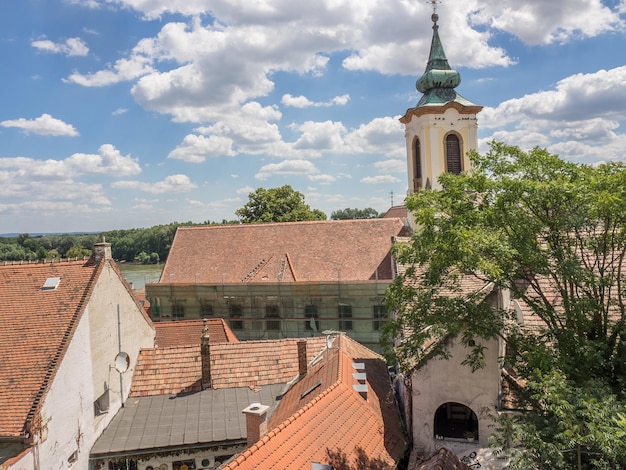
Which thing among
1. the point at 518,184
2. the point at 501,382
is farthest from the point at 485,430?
the point at 518,184

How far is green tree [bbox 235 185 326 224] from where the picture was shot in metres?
43.3

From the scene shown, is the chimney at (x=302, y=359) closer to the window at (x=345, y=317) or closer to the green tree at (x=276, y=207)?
the window at (x=345, y=317)

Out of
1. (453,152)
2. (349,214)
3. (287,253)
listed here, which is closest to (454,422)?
(287,253)

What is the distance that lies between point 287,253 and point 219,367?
13186mm

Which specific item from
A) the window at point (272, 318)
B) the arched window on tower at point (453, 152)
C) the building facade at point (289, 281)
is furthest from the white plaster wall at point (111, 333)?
the arched window on tower at point (453, 152)

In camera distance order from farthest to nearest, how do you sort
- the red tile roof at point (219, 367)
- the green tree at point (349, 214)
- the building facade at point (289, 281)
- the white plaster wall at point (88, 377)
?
the green tree at point (349, 214), the building facade at point (289, 281), the red tile roof at point (219, 367), the white plaster wall at point (88, 377)

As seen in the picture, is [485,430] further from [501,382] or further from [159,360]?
[159,360]

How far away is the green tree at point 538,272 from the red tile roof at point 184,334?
13740 millimetres

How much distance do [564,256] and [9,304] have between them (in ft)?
51.7

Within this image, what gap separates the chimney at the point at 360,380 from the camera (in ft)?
44.6

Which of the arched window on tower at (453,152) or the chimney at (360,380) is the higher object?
the arched window on tower at (453,152)

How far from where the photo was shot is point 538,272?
862 centimetres

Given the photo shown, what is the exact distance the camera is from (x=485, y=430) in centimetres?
1146

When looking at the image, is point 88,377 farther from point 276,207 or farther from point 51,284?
point 276,207
